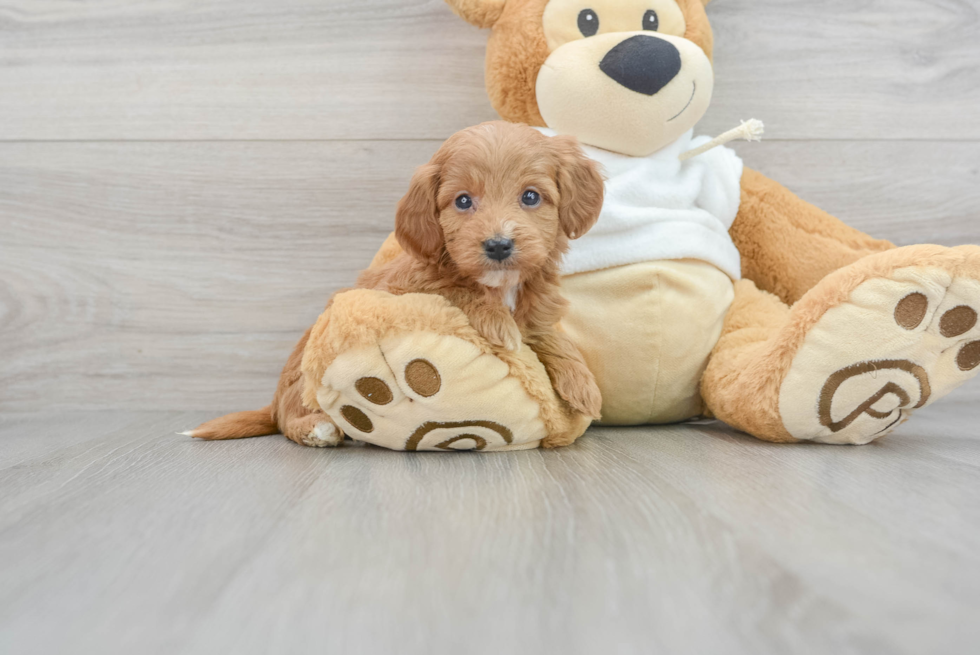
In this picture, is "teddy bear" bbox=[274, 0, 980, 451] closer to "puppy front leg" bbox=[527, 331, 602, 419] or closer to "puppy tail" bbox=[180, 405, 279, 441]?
"puppy front leg" bbox=[527, 331, 602, 419]

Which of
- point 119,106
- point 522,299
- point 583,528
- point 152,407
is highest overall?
point 119,106

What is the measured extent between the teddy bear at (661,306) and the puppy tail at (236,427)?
17 cm

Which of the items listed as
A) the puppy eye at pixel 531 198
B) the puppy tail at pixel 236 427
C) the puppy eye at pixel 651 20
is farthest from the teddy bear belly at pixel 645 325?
the puppy tail at pixel 236 427

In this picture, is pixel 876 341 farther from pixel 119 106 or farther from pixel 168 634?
pixel 119 106

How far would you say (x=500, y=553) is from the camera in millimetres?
514

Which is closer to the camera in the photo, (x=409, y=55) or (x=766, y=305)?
(x=766, y=305)

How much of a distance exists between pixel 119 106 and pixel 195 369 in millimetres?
504

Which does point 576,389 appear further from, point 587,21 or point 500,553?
point 587,21

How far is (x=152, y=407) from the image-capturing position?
1.29 metres

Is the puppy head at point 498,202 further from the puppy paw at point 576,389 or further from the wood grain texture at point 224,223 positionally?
the wood grain texture at point 224,223

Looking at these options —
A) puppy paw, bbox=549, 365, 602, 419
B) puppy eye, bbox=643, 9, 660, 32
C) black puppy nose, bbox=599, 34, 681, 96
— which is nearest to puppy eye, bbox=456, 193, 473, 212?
puppy paw, bbox=549, 365, 602, 419

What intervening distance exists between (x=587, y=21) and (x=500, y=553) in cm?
78

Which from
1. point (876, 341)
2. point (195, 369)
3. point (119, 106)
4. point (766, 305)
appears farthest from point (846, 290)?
point (119, 106)

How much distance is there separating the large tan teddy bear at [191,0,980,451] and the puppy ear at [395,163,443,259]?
0.24ft
